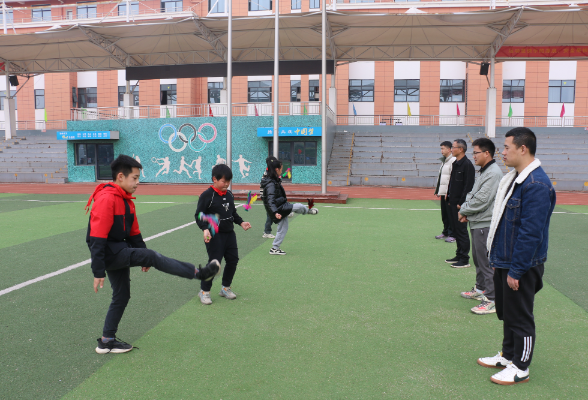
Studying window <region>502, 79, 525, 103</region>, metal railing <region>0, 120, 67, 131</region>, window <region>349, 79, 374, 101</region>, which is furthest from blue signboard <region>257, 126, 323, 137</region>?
metal railing <region>0, 120, 67, 131</region>

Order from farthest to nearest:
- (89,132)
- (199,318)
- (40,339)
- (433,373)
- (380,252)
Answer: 1. (89,132)
2. (380,252)
3. (199,318)
4. (40,339)
5. (433,373)

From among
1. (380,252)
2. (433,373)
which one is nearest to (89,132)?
(380,252)

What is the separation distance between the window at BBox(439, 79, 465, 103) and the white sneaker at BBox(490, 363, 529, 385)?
3308 cm

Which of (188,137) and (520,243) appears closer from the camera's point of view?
(520,243)

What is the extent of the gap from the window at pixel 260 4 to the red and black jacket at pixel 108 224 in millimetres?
36226

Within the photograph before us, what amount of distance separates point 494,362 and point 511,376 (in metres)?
0.27

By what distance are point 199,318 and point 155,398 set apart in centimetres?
169

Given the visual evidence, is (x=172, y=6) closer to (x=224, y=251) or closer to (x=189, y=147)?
(x=189, y=147)

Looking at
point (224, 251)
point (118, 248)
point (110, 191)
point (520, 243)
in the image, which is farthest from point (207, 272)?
A: point (520, 243)

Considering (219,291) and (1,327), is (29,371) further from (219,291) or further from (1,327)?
(219,291)

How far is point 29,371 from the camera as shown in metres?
3.70

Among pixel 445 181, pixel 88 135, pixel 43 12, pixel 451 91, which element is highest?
pixel 43 12

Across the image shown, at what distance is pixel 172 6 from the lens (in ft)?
131

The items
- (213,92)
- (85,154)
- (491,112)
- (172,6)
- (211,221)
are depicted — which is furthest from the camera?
(172,6)
